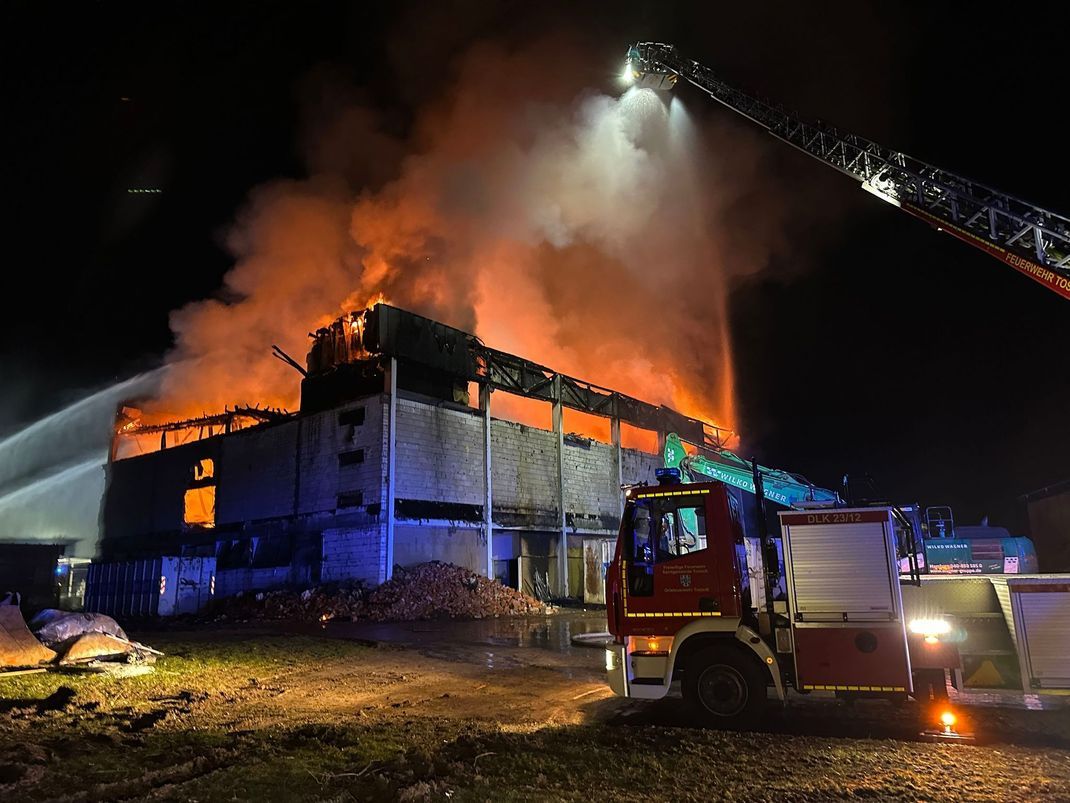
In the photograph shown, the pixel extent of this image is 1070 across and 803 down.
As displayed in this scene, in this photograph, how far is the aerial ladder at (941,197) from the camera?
522 inches

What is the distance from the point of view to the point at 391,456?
23000 millimetres

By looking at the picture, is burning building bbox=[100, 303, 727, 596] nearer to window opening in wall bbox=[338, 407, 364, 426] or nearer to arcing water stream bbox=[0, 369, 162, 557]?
window opening in wall bbox=[338, 407, 364, 426]

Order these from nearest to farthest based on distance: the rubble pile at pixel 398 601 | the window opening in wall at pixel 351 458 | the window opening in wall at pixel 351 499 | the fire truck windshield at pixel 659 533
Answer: the fire truck windshield at pixel 659 533, the rubble pile at pixel 398 601, the window opening in wall at pixel 351 499, the window opening in wall at pixel 351 458

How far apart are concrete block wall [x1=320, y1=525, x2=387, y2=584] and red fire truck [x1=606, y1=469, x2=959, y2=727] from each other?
52.9 feet

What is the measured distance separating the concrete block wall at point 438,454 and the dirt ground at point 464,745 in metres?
13.7

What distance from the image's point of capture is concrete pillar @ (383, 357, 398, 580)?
22391 millimetres

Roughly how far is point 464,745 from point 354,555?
17882 mm

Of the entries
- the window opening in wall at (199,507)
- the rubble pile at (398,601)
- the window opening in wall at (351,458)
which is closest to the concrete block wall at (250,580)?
the rubble pile at (398,601)

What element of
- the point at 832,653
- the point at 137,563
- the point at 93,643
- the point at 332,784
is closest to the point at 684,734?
the point at 832,653

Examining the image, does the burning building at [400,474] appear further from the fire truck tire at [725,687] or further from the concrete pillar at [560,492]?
the fire truck tire at [725,687]

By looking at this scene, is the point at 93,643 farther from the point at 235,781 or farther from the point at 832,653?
the point at 832,653

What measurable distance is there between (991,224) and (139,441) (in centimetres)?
4389

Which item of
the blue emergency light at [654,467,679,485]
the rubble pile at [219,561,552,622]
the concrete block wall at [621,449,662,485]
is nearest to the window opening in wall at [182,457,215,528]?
the rubble pile at [219,561,552,622]

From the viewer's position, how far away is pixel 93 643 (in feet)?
35.0
